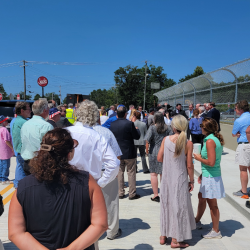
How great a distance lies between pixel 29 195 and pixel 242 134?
4663mm

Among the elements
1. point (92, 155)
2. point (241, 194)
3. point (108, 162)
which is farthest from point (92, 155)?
point (241, 194)

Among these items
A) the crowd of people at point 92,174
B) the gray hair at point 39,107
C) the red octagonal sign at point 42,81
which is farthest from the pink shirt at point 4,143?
the red octagonal sign at point 42,81

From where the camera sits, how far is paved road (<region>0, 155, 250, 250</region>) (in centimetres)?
367

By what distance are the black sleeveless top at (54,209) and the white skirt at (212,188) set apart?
2453mm

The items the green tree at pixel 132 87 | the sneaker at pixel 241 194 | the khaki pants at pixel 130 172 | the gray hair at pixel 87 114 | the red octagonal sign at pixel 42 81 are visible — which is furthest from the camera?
the green tree at pixel 132 87

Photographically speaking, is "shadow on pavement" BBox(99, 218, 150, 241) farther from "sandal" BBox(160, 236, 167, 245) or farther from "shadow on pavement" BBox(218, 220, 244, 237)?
"shadow on pavement" BBox(218, 220, 244, 237)

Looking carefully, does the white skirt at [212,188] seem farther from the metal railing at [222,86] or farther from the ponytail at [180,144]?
the metal railing at [222,86]

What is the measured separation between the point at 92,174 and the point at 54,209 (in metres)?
1.22

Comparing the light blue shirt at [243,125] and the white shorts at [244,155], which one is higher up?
the light blue shirt at [243,125]

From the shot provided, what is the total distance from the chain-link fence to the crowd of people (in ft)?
16.2

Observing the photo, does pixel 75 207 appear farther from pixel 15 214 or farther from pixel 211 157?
pixel 211 157

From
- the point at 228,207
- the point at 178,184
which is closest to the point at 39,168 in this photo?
the point at 178,184

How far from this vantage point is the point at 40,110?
431cm

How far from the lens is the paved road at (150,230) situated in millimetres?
3666
